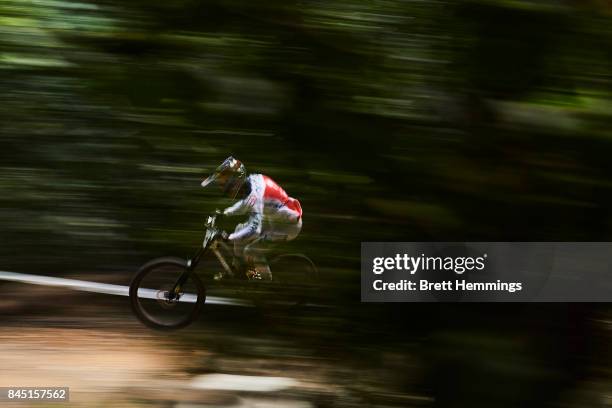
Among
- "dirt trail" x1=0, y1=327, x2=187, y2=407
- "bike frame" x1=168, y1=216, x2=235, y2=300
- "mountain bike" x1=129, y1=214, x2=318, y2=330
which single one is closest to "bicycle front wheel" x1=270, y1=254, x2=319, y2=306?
"mountain bike" x1=129, y1=214, x2=318, y2=330

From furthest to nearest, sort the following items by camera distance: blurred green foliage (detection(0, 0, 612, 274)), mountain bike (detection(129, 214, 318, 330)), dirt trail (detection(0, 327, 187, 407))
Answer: dirt trail (detection(0, 327, 187, 407)) < mountain bike (detection(129, 214, 318, 330)) < blurred green foliage (detection(0, 0, 612, 274))

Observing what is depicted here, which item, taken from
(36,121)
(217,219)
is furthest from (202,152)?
(36,121)

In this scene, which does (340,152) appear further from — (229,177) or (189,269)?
(189,269)

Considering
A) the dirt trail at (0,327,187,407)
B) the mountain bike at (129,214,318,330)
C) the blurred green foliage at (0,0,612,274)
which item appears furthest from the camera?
the dirt trail at (0,327,187,407)

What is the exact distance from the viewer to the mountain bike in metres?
1.74

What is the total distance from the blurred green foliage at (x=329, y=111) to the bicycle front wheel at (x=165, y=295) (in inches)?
2.0

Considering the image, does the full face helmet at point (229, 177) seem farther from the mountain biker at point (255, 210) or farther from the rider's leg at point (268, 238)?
the rider's leg at point (268, 238)

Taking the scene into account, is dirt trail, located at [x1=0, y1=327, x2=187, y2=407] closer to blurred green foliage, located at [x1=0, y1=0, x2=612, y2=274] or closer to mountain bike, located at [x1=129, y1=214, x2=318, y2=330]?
mountain bike, located at [x1=129, y1=214, x2=318, y2=330]

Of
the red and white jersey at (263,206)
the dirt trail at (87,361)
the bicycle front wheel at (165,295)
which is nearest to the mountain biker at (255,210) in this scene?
the red and white jersey at (263,206)

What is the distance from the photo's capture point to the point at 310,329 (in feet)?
6.07

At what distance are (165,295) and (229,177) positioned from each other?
0.40 metres

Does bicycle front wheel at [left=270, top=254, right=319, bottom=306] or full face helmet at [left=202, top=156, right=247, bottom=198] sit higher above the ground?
full face helmet at [left=202, top=156, right=247, bottom=198]

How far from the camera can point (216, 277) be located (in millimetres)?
1785

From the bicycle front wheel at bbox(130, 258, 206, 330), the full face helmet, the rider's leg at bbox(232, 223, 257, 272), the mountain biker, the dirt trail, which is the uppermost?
the full face helmet
